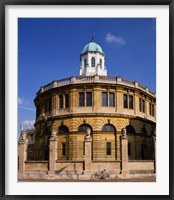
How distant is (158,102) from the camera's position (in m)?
14.0

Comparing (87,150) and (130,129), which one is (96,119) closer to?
(130,129)

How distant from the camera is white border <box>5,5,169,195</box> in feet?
44.2

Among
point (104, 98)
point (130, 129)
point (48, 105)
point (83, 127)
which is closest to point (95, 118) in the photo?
point (83, 127)

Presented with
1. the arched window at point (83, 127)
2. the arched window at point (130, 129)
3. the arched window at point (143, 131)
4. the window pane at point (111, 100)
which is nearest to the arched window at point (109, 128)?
the arched window at point (83, 127)

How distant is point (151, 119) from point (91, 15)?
82.0 ft

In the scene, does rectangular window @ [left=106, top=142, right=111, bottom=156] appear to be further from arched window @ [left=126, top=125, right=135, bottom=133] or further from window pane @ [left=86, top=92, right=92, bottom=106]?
window pane @ [left=86, top=92, right=92, bottom=106]

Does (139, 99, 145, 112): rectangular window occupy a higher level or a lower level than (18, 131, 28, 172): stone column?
higher

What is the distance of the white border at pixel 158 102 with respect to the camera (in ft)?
44.2

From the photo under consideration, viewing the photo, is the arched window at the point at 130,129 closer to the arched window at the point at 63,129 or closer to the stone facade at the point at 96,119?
the stone facade at the point at 96,119

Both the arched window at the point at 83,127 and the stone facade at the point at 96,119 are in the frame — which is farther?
the arched window at the point at 83,127

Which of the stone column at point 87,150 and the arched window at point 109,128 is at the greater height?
the arched window at point 109,128

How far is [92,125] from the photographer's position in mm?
32562

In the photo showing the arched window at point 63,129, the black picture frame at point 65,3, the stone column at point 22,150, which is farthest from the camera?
the arched window at point 63,129

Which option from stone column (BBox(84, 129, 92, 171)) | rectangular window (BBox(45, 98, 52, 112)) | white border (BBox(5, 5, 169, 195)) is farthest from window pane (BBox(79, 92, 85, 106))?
white border (BBox(5, 5, 169, 195))
